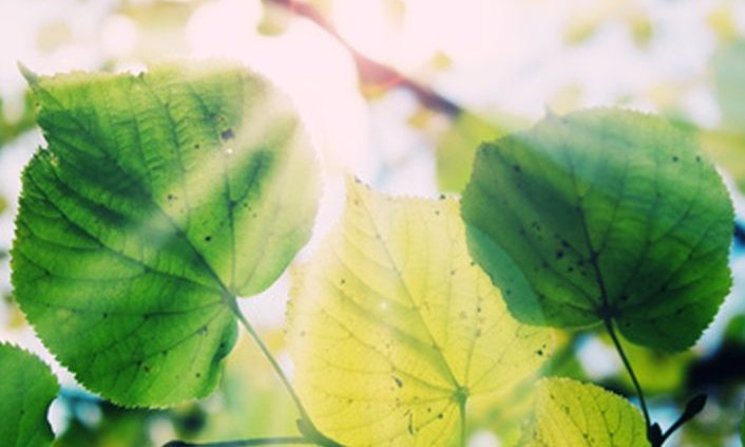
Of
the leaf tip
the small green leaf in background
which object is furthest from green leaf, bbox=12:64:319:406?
the small green leaf in background

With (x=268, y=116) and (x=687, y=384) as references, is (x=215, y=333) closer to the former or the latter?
(x=268, y=116)

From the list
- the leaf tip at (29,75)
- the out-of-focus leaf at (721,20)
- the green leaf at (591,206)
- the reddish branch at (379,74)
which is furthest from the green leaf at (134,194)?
the out-of-focus leaf at (721,20)

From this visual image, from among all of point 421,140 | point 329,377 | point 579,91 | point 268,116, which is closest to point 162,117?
point 268,116

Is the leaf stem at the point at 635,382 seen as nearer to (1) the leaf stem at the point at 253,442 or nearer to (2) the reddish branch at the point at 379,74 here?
(1) the leaf stem at the point at 253,442

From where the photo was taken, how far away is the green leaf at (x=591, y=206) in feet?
1.41

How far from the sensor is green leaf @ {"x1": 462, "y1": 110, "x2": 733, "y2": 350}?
0.43m

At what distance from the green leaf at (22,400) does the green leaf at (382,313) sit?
15cm

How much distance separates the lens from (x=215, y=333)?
1.61ft

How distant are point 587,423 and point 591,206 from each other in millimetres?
107

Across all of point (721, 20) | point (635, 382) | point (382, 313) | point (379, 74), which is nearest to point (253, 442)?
point (382, 313)

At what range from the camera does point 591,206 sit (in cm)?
43

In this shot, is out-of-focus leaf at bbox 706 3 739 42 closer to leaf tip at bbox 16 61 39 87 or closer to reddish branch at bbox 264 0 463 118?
reddish branch at bbox 264 0 463 118

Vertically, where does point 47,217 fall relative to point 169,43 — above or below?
below

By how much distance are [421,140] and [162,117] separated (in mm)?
2593
